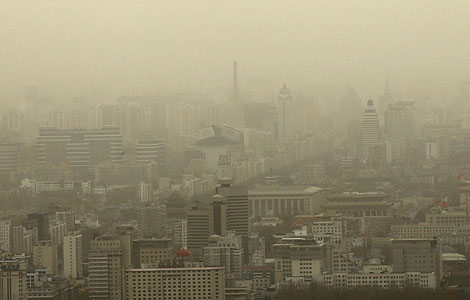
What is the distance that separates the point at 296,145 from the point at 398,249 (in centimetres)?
832

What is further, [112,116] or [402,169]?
[402,169]

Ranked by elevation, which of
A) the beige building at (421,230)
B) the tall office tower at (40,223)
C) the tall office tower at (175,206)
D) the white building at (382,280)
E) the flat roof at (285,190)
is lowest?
the white building at (382,280)

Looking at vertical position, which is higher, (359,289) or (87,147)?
(87,147)

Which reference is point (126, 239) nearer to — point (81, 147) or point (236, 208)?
point (236, 208)

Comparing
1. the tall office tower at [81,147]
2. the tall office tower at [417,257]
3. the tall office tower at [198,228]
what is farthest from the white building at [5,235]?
the tall office tower at [81,147]

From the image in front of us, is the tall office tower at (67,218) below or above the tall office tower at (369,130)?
below

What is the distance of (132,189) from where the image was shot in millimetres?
17812

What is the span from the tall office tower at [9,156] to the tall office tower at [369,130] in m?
4.61

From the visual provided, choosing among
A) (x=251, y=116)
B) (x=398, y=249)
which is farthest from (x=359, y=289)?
(x=251, y=116)

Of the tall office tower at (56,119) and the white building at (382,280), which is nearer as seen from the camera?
the white building at (382,280)

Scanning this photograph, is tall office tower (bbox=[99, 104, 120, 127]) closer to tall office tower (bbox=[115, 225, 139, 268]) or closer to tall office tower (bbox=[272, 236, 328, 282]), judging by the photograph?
tall office tower (bbox=[115, 225, 139, 268])

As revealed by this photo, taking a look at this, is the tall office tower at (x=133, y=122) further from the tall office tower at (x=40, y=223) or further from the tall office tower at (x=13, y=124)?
the tall office tower at (x=40, y=223)

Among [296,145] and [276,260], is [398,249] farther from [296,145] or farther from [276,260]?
[296,145]

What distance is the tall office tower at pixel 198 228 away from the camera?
504 inches
